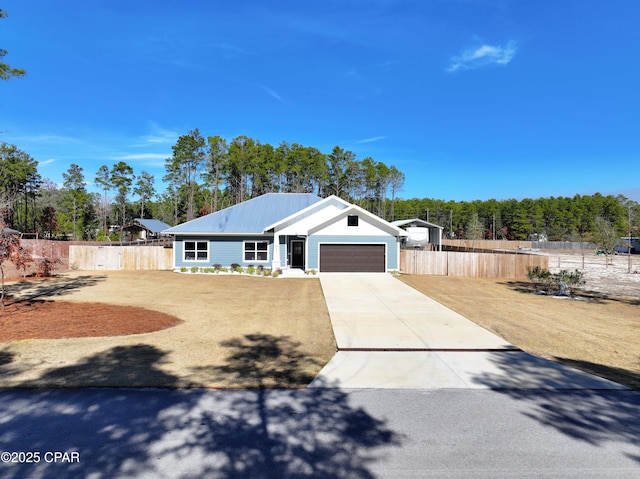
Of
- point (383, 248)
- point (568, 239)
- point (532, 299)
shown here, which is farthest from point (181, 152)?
point (568, 239)

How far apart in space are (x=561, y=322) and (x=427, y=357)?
6.60m

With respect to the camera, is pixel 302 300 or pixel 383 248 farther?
pixel 383 248

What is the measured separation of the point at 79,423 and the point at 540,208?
102m

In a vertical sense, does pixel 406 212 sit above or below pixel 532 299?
above

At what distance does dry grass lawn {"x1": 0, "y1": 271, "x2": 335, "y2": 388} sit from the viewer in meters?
6.45

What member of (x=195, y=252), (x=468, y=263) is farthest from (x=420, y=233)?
(x=195, y=252)

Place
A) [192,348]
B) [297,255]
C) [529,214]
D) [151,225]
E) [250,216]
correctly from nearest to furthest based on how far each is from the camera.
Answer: [192,348]
[250,216]
[297,255]
[151,225]
[529,214]

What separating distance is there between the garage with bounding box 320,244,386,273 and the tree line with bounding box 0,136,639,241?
30839 mm

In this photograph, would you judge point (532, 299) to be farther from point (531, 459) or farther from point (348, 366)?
point (531, 459)

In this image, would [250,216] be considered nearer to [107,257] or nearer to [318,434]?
[107,257]

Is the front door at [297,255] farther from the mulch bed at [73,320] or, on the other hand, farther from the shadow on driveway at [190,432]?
the shadow on driveway at [190,432]

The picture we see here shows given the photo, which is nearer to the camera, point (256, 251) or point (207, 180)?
point (256, 251)

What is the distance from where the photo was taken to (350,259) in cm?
2416

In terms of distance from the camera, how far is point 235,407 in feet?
17.7
